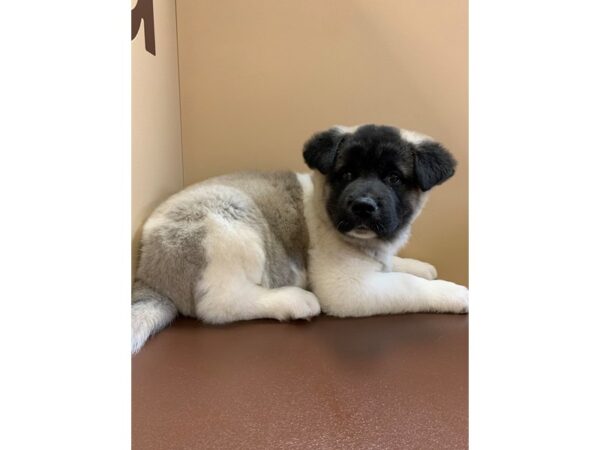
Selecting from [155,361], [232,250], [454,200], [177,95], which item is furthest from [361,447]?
[177,95]

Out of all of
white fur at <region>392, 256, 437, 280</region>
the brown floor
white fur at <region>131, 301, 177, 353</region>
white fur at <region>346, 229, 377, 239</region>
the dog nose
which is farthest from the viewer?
white fur at <region>392, 256, 437, 280</region>

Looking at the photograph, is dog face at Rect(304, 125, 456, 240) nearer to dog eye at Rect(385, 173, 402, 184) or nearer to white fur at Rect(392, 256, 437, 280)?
dog eye at Rect(385, 173, 402, 184)

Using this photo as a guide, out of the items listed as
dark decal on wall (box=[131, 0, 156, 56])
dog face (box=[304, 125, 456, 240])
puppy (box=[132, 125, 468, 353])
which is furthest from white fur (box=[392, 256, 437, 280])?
dark decal on wall (box=[131, 0, 156, 56])

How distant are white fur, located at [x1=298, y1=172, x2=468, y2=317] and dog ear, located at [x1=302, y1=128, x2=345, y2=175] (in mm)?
103

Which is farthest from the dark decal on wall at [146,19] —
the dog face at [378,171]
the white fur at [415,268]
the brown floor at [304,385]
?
the white fur at [415,268]

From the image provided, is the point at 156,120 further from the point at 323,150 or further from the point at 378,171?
the point at 378,171

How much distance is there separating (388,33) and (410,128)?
1.50ft

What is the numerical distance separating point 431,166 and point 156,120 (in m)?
1.11

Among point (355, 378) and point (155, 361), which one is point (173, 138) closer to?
point (155, 361)

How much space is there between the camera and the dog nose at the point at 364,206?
1.65m

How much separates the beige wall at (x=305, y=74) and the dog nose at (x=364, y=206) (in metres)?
0.76

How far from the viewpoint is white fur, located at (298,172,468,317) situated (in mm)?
1774

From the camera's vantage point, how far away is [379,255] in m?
1.90

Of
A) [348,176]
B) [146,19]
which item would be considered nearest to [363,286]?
[348,176]
